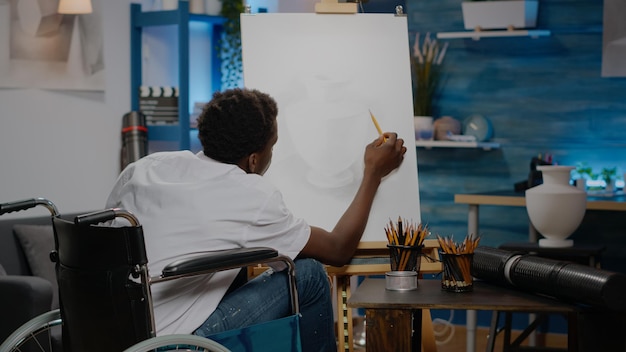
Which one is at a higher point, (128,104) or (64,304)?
(128,104)

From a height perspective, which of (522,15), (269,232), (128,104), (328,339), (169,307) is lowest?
(328,339)

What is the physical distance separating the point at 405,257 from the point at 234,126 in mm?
567

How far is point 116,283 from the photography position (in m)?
1.94

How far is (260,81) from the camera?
2.90 metres

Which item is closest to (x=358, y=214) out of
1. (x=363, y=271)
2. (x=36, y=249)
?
(x=363, y=271)

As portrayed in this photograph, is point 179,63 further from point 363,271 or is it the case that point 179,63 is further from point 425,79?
point 363,271

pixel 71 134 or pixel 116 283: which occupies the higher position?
pixel 71 134

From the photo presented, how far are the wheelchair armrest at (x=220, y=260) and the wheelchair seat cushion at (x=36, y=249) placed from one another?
1.63 meters

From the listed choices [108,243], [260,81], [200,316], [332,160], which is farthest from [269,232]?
[260,81]

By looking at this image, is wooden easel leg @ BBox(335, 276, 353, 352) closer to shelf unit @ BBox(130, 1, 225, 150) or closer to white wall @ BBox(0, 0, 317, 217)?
white wall @ BBox(0, 0, 317, 217)

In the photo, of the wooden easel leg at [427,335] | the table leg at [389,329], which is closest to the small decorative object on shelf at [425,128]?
the wooden easel leg at [427,335]

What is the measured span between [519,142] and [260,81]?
2.11m

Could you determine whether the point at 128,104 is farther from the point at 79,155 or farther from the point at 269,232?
the point at 269,232

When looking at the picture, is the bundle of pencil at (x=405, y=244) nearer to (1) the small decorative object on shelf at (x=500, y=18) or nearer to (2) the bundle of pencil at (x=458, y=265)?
(2) the bundle of pencil at (x=458, y=265)
